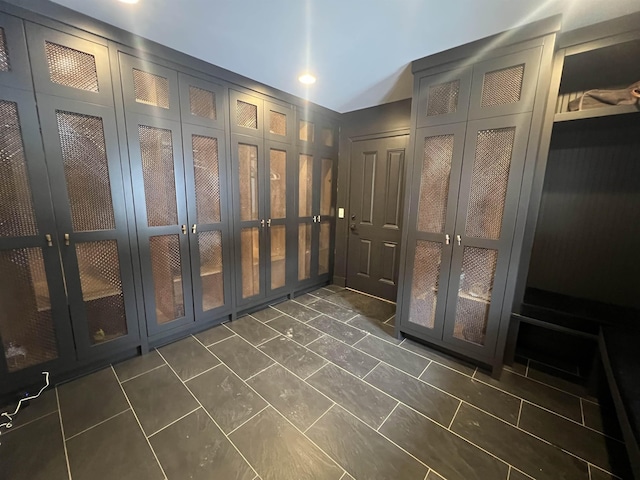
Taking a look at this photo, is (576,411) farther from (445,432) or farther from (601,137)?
(601,137)

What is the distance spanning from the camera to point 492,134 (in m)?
1.83

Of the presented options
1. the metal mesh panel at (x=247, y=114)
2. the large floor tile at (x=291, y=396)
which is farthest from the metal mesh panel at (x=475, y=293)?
the metal mesh panel at (x=247, y=114)

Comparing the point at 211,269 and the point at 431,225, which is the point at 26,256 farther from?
the point at 431,225

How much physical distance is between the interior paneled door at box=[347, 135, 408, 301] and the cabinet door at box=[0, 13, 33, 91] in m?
2.91

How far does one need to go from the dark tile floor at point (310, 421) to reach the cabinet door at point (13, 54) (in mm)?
1946

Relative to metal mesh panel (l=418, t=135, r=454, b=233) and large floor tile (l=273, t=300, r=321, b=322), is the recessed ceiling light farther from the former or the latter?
large floor tile (l=273, t=300, r=321, b=322)

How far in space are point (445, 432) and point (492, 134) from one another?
1972 millimetres

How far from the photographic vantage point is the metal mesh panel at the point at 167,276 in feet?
6.91

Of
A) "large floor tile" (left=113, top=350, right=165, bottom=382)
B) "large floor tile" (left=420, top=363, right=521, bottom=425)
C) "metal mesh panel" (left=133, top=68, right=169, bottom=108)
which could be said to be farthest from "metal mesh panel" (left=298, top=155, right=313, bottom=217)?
"large floor tile" (left=420, top=363, right=521, bottom=425)

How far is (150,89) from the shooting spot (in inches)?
76.7

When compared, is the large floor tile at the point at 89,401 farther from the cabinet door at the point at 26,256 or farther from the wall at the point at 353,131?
the wall at the point at 353,131

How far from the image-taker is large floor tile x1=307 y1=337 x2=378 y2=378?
200cm

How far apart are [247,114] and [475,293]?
262cm

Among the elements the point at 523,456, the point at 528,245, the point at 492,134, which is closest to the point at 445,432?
the point at 523,456
